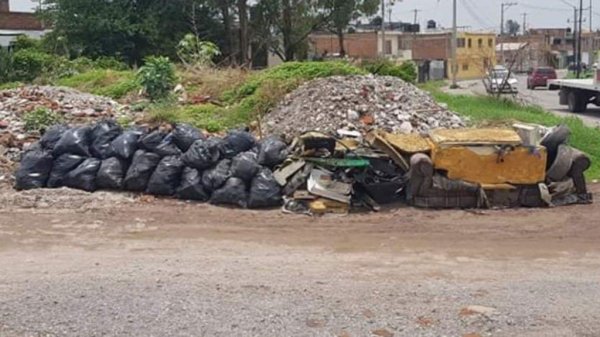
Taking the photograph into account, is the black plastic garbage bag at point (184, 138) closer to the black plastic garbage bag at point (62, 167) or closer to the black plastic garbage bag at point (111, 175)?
the black plastic garbage bag at point (111, 175)

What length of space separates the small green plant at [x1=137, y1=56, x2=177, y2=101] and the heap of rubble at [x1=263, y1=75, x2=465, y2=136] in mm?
Answer: 3757

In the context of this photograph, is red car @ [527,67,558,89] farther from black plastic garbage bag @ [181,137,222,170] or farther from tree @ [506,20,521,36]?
tree @ [506,20,521,36]

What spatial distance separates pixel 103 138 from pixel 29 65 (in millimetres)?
19518

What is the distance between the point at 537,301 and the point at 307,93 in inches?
375

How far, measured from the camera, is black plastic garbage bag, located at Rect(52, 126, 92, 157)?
10977mm

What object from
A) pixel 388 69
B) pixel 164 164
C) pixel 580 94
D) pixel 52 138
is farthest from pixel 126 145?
pixel 580 94

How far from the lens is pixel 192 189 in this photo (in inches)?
406

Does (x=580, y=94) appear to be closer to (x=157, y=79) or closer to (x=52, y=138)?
(x=157, y=79)

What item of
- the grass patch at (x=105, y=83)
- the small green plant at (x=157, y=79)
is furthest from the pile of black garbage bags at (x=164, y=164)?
the grass patch at (x=105, y=83)

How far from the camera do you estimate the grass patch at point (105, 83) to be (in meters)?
19.3

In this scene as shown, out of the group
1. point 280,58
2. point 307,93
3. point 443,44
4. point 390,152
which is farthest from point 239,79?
point 443,44

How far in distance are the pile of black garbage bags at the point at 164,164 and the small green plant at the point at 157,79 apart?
6.52 m

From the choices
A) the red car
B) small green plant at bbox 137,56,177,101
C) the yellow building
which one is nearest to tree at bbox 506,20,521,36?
the yellow building

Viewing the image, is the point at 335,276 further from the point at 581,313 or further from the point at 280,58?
the point at 280,58
